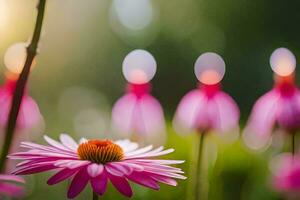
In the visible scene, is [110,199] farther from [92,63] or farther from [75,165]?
[92,63]

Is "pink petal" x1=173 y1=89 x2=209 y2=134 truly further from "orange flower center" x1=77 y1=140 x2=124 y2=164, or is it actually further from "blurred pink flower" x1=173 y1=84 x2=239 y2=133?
"orange flower center" x1=77 y1=140 x2=124 y2=164

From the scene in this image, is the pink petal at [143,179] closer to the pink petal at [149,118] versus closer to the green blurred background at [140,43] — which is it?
the pink petal at [149,118]

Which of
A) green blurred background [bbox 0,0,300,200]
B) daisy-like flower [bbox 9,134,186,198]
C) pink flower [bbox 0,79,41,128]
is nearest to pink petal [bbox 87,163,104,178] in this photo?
daisy-like flower [bbox 9,134,186,198]

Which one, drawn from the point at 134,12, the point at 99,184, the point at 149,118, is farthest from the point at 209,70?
the point at 134,12

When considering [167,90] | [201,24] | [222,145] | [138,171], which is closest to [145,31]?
[201,24]

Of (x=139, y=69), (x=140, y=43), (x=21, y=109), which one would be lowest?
(x=21, y=109)

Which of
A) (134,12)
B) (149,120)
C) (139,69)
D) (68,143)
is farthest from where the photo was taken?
(134,12)

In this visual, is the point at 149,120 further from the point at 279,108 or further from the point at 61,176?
the point at 61,176
